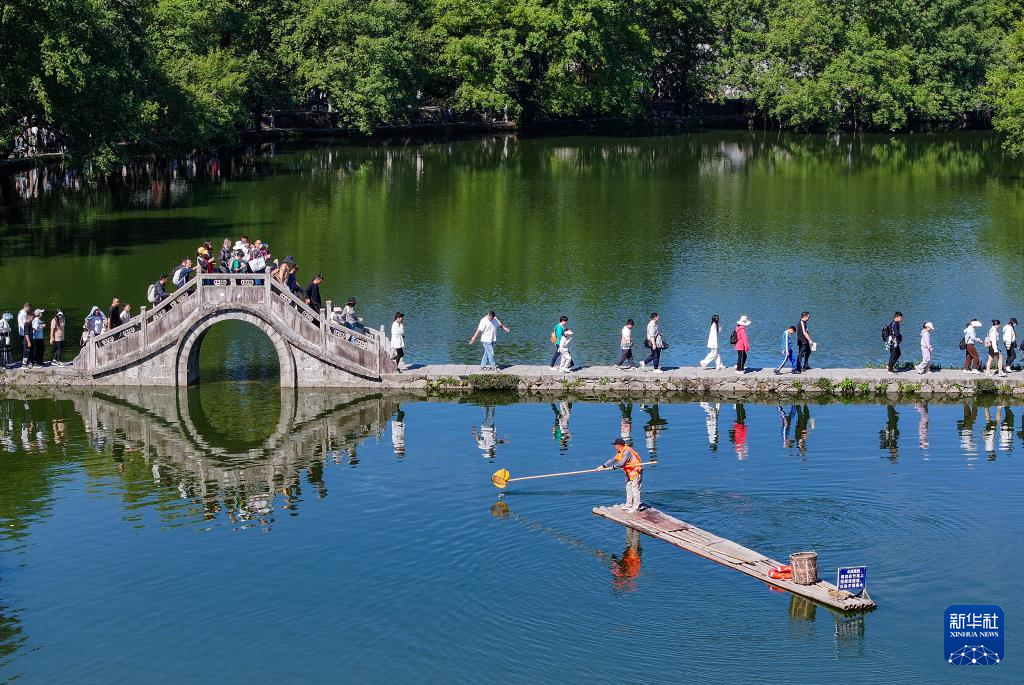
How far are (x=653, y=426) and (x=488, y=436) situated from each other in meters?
5.29

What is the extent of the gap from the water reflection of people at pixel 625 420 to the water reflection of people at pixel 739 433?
10.4ft

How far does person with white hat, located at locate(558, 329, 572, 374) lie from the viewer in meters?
51.2

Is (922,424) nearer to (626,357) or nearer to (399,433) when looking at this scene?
(626,357)

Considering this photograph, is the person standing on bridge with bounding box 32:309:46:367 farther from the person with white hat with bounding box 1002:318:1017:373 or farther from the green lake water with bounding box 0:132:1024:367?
→ the person with white hat with bounding box 1002:318:1017:373

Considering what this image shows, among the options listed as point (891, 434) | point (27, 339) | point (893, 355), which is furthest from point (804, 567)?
point (27, 339)

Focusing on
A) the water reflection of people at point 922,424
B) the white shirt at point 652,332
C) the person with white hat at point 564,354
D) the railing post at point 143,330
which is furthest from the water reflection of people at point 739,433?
the railing post at point 143,330

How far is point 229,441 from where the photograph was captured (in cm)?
4719

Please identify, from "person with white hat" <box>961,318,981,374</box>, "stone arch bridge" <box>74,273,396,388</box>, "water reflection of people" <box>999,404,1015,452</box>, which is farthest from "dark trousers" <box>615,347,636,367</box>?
"water reflection of people" <box>999,404,1015,452</box>

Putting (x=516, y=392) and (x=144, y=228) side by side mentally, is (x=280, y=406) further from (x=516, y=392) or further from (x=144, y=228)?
(x=144, y=228)

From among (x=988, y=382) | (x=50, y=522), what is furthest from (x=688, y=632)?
(x=988, y=382)

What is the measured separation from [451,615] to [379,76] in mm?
98265

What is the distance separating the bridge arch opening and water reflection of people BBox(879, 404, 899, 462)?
65.0 ft

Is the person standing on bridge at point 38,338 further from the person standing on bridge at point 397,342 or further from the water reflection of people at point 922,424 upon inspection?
the water reflection of people at point 922,424

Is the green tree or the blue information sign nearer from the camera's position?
the blue information sign
